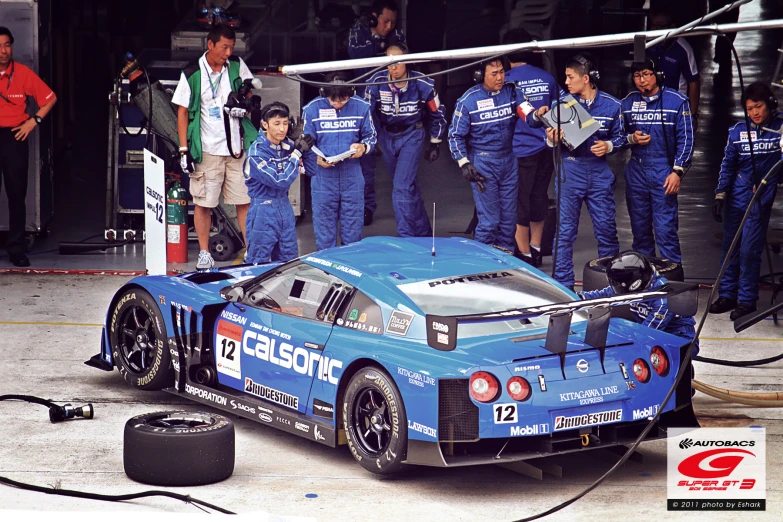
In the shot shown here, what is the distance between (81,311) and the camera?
11.9 meters

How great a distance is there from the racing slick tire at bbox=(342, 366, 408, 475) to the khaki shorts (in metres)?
6.02

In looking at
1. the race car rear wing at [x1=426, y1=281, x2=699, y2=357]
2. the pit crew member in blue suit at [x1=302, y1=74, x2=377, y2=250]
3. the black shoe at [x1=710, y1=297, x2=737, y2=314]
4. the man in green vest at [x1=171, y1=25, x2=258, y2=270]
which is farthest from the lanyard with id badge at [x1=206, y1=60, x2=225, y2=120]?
the race car rear wing at [x1=426, y1=281, x2=699, y2=357]

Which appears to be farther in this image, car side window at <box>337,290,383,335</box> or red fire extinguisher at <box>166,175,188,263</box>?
red fire extinguisher at <box>166,175,188,263</box>

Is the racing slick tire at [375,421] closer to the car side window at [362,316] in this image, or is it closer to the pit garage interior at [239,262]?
the pit garage interior at [239,262]

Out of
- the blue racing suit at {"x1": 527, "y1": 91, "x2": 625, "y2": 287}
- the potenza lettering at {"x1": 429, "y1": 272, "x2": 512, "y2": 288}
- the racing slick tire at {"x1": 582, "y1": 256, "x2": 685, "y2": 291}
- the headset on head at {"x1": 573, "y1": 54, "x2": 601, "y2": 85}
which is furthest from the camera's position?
the blue racing suit at {"x1": 527, "y1": 91, "x2": 625, "y2": 287}

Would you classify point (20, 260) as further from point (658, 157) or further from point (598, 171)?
point (658, 157)

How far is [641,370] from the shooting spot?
7.29 metres

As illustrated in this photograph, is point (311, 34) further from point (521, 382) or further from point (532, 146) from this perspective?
point (521, 382)

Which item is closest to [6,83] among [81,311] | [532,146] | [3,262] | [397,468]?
[3,262]

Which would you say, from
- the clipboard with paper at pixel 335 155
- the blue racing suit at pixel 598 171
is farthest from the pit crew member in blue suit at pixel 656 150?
the clipboard with paper at pixel 335 155

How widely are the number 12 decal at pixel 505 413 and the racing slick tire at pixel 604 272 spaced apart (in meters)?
2.13

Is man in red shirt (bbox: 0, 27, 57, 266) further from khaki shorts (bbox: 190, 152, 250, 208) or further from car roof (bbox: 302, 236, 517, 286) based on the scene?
car roof (bbox: 302, 236, 517, 286)

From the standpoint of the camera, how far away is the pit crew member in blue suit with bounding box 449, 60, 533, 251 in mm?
12523

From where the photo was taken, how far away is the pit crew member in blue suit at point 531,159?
12.9m
